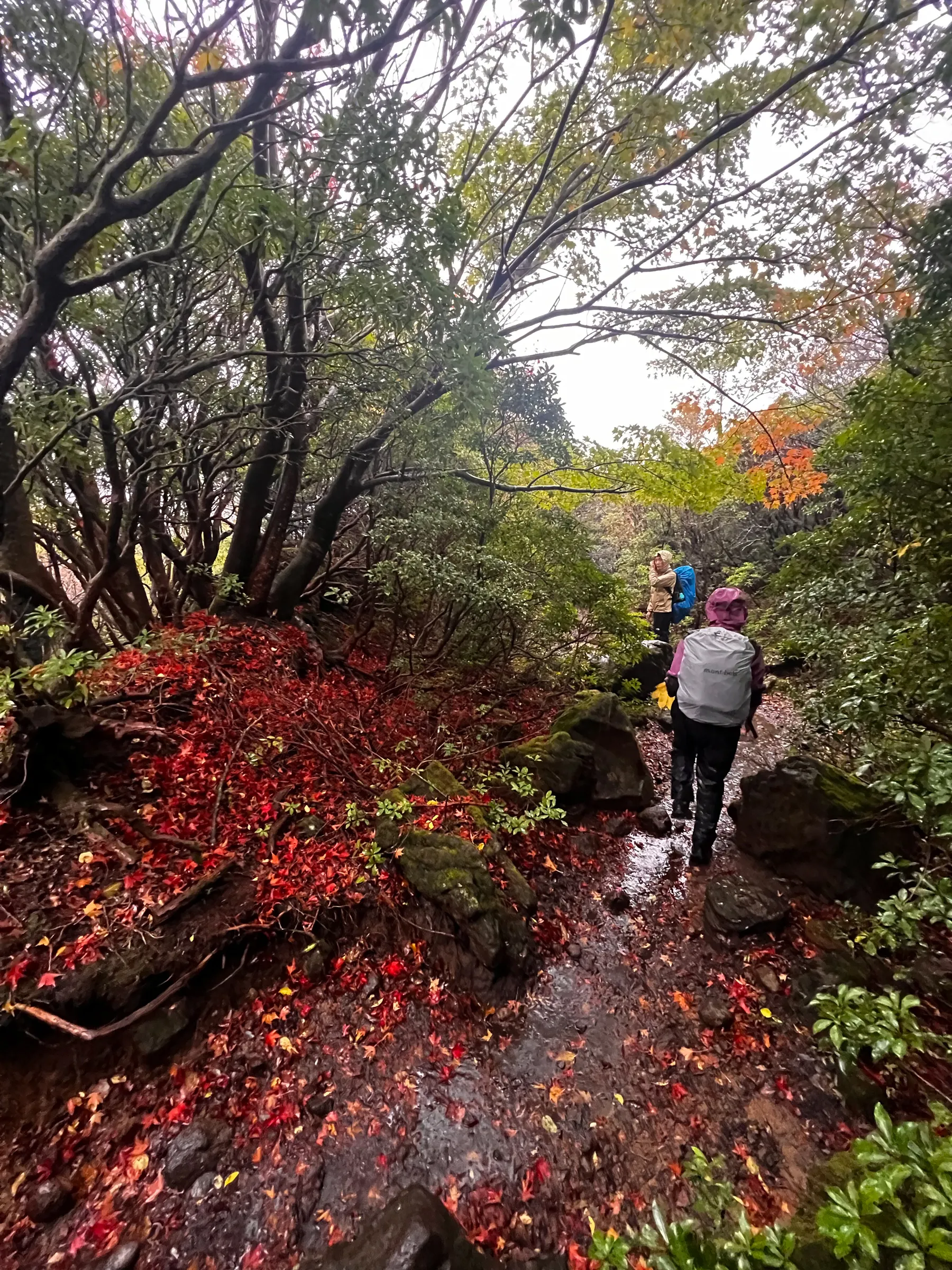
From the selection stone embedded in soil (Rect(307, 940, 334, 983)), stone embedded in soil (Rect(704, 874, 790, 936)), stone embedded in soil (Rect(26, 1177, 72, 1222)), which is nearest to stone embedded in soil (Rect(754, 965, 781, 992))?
stone embedded in soil (Rect(704, 874, 790, 936))

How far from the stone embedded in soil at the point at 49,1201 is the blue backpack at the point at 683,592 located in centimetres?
1072

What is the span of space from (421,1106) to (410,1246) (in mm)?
801

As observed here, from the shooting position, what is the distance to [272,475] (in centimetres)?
717

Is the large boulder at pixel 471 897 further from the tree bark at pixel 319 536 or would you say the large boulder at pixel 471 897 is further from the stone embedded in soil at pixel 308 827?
the tree bark at pixel 319 536

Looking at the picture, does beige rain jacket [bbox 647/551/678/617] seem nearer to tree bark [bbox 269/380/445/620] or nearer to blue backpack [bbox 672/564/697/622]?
blue backpack [bbox 672/564/697/622]

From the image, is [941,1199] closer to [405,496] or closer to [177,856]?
[177,856]

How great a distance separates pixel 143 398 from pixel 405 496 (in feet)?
12.6

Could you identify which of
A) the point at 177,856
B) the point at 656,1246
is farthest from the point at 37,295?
the point at 656,1246

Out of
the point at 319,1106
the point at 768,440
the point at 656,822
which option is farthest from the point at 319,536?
the point at 768,440

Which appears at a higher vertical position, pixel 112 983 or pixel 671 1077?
pixel 112 983

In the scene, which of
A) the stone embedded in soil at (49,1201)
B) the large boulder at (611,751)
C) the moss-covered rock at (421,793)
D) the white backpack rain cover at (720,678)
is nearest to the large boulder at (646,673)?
the large boulder at (611,751)

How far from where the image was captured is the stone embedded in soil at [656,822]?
5188 millimetres

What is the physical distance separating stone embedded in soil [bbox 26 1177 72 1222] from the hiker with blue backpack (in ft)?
33.8

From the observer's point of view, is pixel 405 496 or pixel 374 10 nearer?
pixel 374 10
